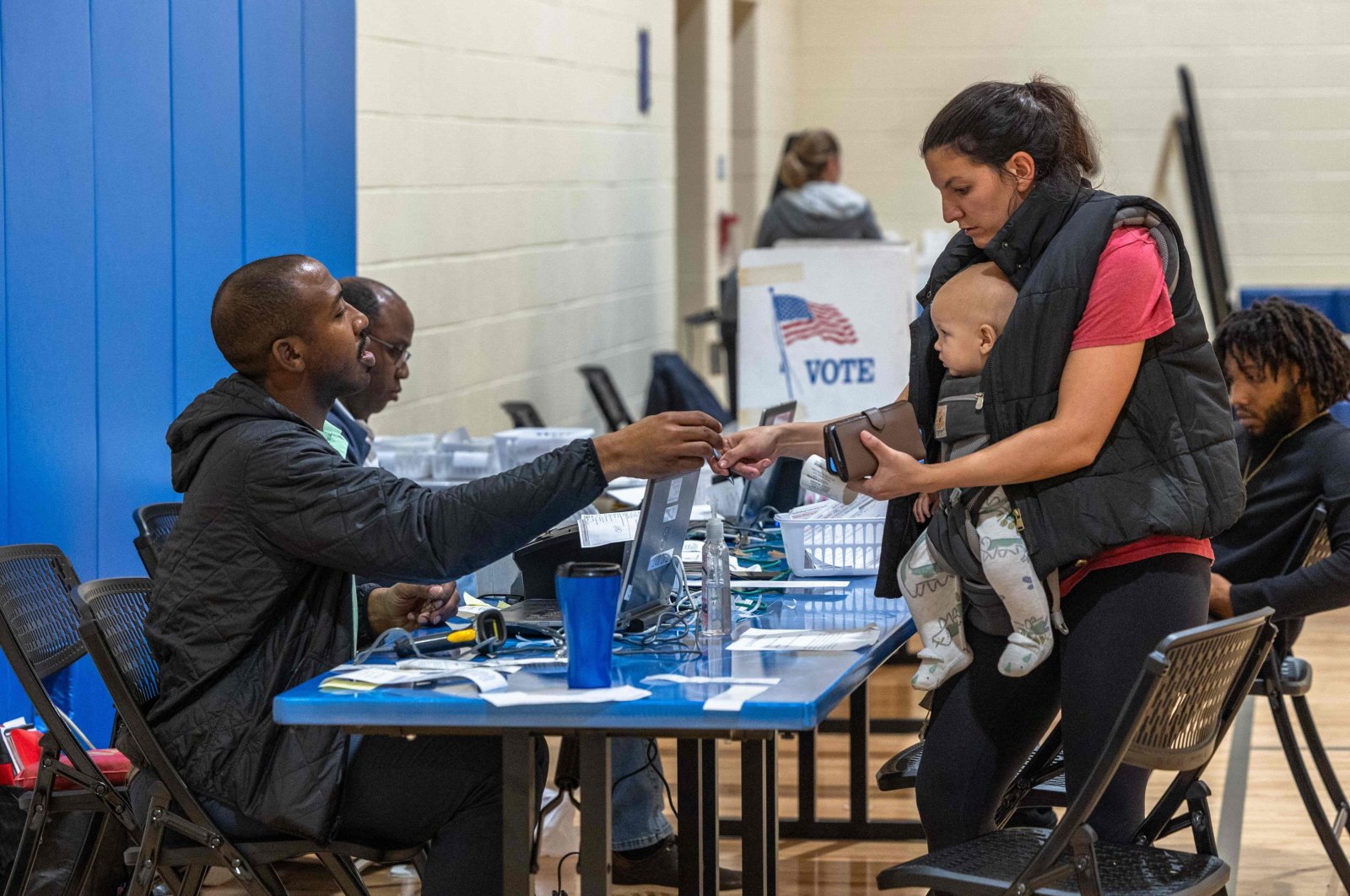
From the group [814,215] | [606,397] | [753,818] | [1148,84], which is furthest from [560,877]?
[1148,84]

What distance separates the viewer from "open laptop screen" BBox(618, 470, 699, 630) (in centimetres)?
223

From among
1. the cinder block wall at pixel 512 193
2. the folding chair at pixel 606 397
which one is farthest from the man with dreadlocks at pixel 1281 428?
the folding chair at pixel 606 397

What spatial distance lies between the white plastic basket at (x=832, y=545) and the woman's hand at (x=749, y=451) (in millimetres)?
200

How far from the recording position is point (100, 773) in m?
2.30

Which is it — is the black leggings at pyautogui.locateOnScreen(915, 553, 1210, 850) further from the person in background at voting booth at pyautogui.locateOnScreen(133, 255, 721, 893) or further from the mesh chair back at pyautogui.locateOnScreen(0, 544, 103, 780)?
the mesh chair back at pyautogui.locateOnScreen(0, 544, 103, 780)

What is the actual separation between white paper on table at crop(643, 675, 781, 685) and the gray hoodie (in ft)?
17.0

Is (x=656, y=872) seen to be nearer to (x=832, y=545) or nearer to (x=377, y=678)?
(x=832, y=545)

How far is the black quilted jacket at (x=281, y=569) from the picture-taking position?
83.0 inches

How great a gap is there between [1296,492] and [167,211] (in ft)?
7.97

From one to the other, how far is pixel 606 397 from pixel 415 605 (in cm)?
363

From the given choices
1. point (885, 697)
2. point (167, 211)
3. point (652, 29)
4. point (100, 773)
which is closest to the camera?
point (100, 773)

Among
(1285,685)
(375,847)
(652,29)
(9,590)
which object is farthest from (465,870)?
(652,29)

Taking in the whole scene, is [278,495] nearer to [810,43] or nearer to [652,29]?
[652,29]

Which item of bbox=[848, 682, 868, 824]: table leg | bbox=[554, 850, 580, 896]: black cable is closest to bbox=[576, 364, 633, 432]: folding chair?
bbox=[848, 682, 868, 824]: table leg
